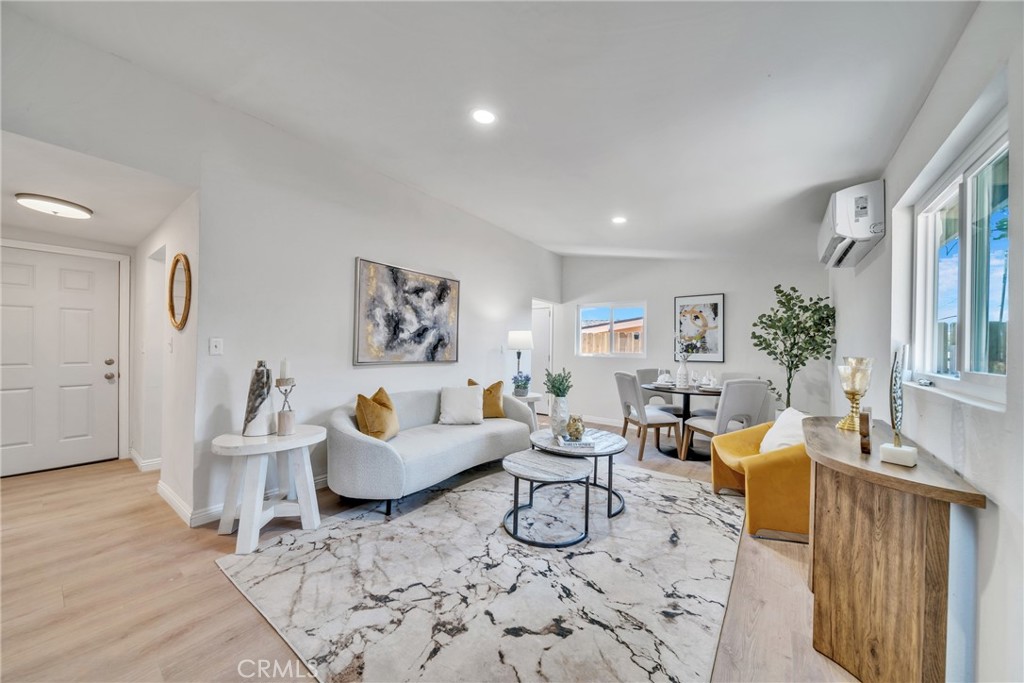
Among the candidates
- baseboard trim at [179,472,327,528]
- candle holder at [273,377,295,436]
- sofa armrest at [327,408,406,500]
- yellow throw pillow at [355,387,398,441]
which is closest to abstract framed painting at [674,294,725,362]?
yellow throw pillow at [355,387,398,441]

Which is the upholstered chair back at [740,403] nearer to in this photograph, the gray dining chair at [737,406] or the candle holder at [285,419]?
the gray dining chair at [737,406]

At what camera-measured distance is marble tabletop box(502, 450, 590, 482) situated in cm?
237

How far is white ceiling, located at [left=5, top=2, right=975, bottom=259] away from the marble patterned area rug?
242 centimetres

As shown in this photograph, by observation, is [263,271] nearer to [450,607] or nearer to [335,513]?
[335,513]

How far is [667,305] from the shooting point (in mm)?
5645

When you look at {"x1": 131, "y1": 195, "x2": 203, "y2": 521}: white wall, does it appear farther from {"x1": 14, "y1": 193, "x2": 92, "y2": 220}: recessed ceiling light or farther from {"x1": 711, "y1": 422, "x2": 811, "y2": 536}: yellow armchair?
{"x1": 711, "y1": 422, "x2": 811, "y2": 536}: yellow armchair

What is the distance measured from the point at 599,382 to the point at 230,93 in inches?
208

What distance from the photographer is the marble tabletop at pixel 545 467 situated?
2.37 meters

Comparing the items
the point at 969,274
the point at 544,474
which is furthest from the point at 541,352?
the point at 969,274

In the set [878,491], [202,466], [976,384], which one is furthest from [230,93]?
[976,384]

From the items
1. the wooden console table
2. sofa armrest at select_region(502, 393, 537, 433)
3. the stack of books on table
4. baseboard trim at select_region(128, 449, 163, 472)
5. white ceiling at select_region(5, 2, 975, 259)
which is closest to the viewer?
the wooden console table

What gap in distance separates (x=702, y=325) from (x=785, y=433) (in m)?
2.95

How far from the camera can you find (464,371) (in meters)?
4.48

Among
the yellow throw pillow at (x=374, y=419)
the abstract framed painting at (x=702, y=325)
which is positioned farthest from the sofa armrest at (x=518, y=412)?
the abstract framed painting at (x=702, y=325)
